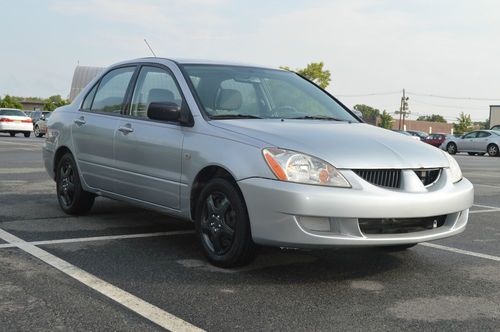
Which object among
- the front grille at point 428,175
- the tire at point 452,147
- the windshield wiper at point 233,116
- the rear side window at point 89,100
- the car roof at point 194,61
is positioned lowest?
the tire at point 452,147

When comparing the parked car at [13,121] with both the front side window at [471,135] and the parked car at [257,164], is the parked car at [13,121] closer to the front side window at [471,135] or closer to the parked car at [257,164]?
the front side window at [471,135]

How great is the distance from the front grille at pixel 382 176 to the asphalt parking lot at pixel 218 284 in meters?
0.71

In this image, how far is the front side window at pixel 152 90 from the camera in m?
5.31

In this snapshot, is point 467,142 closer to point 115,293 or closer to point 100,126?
point 100,126

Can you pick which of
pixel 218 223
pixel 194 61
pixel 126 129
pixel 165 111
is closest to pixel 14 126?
pixel 126 129

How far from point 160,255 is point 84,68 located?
145 feet

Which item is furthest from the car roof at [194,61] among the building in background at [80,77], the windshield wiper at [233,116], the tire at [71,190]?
the building in background at [80,77]

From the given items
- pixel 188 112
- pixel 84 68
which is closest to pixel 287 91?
pixel 188 112

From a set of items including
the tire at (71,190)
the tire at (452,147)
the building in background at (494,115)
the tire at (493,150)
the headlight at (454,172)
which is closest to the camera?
the headlight at (454,172)

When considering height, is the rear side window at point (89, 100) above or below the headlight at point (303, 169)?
above

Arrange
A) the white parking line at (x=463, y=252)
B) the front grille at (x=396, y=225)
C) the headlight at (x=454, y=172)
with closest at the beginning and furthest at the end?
the front grille at (x=396, y=225) → the headlight at (x=454, y=172) → the white parking line at (x=463, y=252)

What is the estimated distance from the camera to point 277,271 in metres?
4.49

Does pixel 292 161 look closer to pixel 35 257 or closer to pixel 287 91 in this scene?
pixel 287 91

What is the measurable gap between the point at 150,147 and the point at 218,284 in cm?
159
